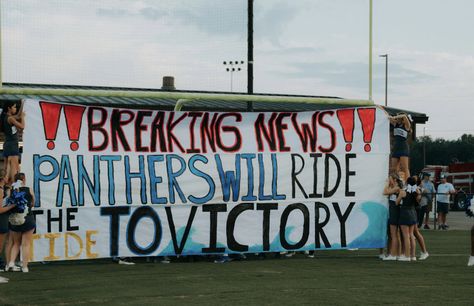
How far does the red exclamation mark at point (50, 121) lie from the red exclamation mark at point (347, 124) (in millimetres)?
4830

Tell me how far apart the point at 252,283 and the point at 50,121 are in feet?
14.2

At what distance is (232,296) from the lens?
9.36 metres

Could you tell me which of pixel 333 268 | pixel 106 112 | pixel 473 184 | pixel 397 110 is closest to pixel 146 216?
pixel 106 112

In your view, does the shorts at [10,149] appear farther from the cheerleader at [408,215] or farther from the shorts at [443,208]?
the shorts at [443,208]

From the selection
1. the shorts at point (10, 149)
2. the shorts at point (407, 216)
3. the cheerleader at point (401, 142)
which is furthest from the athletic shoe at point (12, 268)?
the cheerleader at point (401, 142)

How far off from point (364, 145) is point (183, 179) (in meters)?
3.33

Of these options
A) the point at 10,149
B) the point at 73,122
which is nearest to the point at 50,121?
the point at 73,122

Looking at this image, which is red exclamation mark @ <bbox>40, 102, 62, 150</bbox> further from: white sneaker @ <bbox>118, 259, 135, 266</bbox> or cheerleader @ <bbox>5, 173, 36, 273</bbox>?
white sneaker @ <bbox>118, 259, 135, 266</bbox>

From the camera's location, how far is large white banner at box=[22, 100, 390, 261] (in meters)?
12.9

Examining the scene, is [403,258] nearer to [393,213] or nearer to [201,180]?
[393,213]

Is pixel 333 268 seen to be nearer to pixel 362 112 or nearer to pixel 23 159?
pixel 362 112

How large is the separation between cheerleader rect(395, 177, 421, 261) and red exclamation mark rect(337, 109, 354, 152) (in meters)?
1.20

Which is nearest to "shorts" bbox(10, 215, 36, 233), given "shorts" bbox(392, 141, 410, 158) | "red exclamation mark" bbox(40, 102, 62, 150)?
"red exclamation mark" bbox(40, 102, 62, 150)

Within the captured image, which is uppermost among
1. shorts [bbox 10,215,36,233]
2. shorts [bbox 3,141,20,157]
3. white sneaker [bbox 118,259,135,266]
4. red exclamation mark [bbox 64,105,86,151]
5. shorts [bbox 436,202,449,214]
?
red exclamation mark [bbox 64,105,86,151]
